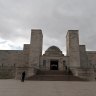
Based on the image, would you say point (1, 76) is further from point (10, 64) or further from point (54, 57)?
point (10, 64)

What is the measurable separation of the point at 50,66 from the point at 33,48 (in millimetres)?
4882

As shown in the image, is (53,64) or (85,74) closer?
(85,74)

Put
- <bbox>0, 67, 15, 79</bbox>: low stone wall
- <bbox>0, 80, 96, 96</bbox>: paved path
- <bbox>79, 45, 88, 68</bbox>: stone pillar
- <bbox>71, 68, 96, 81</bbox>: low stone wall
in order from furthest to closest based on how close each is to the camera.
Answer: <bbox>79, 45, 88, 68</bbox>: stone pillar < <bbox>0, 67, 15, 79</bbox>: low stone wall < <bbox>71, 68, 96, 81</bbox>: low stone wall < <bbox>0, 80, 96, 96</bbox>: paved path

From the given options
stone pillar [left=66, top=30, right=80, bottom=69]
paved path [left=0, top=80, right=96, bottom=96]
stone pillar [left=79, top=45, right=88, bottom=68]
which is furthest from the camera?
stone pillar [left=79, top=45, right=88, bottom=68]

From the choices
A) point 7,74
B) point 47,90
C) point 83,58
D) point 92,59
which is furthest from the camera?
point 92,59

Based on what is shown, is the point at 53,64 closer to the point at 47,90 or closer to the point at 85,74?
the point at 85,74

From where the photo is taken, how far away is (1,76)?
69.8 ft

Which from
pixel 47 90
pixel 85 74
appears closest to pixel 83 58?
pixel 85 74

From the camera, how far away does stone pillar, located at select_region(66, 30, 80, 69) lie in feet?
92.1

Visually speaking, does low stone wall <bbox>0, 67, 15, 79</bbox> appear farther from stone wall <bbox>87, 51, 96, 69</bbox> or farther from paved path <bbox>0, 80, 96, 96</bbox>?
stone wall <bbox>87, 51, 96, 69</bbox>

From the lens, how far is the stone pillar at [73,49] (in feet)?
92.1

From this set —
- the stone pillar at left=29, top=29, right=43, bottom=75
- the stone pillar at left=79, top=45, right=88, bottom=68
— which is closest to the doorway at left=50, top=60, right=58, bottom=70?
the stone pillar at left=29, top=29, right=43, bottom=75

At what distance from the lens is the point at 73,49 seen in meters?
29.1

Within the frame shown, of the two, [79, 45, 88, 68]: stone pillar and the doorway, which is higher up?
[79, 45, 88, 68]: stone pillar
